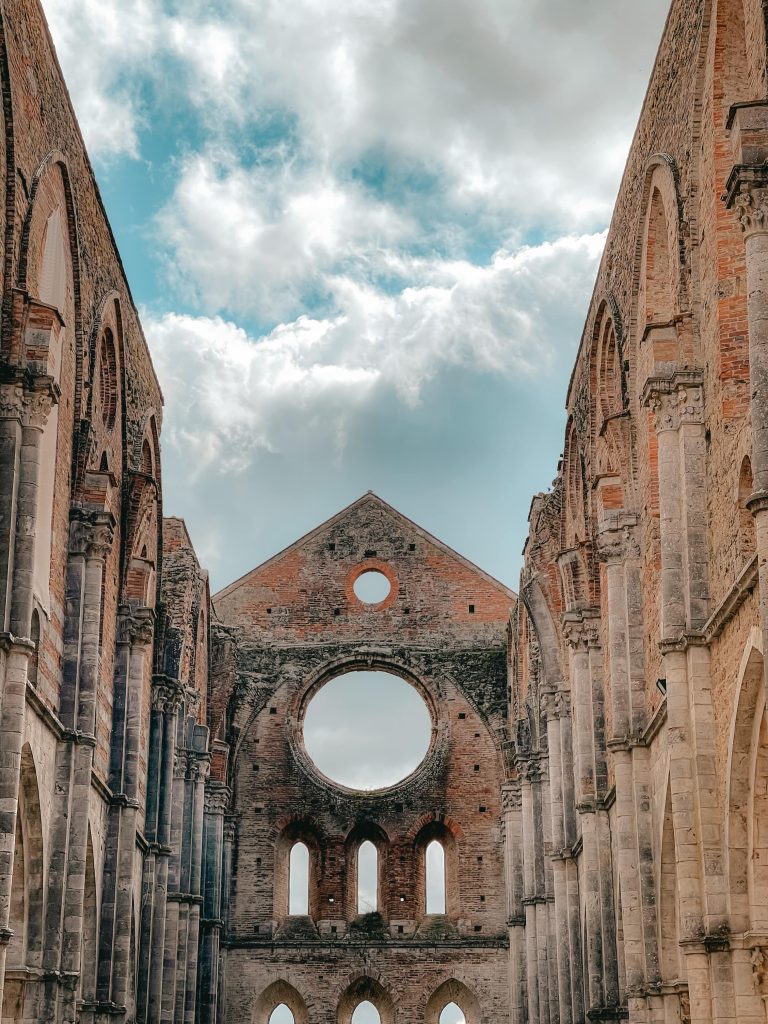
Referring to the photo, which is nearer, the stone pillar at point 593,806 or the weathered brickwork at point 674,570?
the weathered brickwork at point 674,570

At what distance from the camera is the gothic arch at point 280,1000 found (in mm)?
28234

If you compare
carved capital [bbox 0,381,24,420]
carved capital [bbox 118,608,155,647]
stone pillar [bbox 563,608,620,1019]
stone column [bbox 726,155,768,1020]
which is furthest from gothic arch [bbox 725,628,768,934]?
carved capital [bbox 118,608,155,647]

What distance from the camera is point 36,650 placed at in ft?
51.2

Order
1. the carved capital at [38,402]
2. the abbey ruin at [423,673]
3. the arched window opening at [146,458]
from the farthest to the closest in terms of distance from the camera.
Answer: the arched window opening at [146,458]
the carved capital at [38,402]
the abbey ruin at [423,673]

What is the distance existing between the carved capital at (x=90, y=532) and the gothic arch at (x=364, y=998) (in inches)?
539

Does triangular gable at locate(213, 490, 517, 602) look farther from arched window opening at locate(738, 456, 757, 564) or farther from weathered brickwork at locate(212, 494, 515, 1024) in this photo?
arched window opening at locate(738, 456, 757, 564)

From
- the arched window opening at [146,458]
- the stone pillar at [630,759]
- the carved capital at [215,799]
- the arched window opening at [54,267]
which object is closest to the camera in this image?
the stone pillar at [630,759]

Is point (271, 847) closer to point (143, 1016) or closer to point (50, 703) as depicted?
point (143, 1016)

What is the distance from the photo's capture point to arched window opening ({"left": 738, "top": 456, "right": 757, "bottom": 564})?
1228 cm

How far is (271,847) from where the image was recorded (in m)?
29.1

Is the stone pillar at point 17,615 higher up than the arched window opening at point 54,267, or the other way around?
the arched window opening at point 54,267

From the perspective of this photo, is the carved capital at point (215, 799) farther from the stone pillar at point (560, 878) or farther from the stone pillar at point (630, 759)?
the stone pillar at point (630, 759)

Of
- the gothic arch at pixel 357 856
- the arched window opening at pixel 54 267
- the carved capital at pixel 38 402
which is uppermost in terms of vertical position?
the arched window opening at pixel 54 267

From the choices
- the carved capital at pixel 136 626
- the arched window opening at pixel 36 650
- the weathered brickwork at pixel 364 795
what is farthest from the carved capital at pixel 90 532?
the weathered brickwork at pixel 364 795
